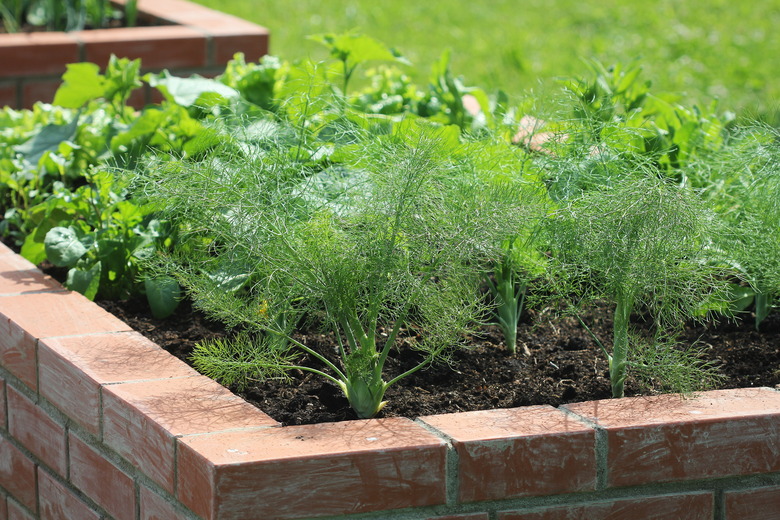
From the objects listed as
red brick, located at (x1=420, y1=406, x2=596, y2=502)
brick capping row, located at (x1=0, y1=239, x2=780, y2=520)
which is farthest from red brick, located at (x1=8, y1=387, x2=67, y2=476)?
red brick, located at (x1=420, y1=406, x2=596, y2=502)

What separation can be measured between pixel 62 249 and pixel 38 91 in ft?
9.72

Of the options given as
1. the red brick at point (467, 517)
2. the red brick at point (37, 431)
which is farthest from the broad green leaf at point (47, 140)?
the red brick at point (467, 517)

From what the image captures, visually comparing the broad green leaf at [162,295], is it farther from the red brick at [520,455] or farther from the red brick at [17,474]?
the red brick at [520,455]

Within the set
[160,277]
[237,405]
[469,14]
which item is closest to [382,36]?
[469,14]

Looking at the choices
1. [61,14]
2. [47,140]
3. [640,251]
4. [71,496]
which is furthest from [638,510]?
[61,14]

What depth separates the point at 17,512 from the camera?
277 cm

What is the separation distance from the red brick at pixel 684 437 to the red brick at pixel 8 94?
4179mm

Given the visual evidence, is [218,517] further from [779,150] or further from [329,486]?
[779,150]

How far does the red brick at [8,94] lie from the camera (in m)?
5.45

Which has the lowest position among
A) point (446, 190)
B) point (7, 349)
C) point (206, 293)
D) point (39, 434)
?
point (39, 434)

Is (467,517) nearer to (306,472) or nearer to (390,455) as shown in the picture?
(390,455)

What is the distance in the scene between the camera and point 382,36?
8.75m

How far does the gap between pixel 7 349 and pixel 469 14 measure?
7.58 metres

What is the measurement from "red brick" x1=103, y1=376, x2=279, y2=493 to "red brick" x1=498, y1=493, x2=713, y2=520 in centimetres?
57
